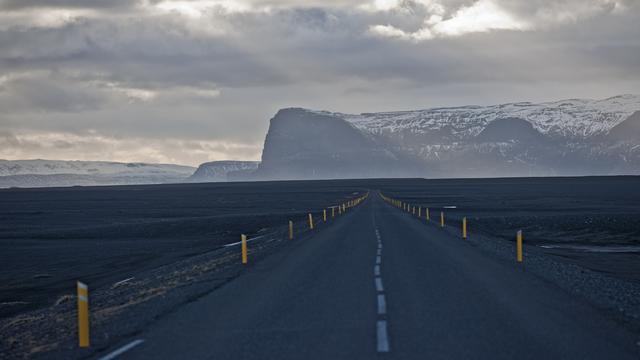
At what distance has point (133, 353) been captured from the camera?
11.7 metres

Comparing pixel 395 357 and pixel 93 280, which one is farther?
pixel 93 280

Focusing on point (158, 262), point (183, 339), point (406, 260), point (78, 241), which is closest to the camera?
point (183, 339)

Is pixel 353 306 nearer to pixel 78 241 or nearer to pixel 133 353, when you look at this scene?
pixel 133 353

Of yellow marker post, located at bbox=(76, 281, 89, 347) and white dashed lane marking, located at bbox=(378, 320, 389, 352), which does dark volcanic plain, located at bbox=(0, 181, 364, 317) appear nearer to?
yellow marker post, located at bbox=(76, 281, 89, 347)

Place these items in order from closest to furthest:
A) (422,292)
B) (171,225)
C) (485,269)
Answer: (422,292) < (485,269) < (171,225)

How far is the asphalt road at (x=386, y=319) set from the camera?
11.5 metres

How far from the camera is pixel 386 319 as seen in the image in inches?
549

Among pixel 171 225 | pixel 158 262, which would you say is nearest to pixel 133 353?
pixel 158 262

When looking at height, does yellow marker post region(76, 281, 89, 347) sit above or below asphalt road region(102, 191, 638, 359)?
above

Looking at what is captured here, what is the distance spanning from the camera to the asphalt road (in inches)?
451

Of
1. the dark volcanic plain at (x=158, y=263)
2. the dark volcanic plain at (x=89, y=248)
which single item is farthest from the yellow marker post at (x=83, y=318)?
the dark volcanic plain at (x=89, y=248)

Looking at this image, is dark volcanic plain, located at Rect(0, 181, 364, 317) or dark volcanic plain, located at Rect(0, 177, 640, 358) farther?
dark volcanic plain, located at Rect(0, 181, 364, 317)

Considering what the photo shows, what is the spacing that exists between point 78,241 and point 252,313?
35745 mm

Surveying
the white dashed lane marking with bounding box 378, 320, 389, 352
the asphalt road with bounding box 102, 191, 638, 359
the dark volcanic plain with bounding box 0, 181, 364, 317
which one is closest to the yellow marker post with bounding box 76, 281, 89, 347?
the asphalt road with bounding box 102, 191, 638, 359
